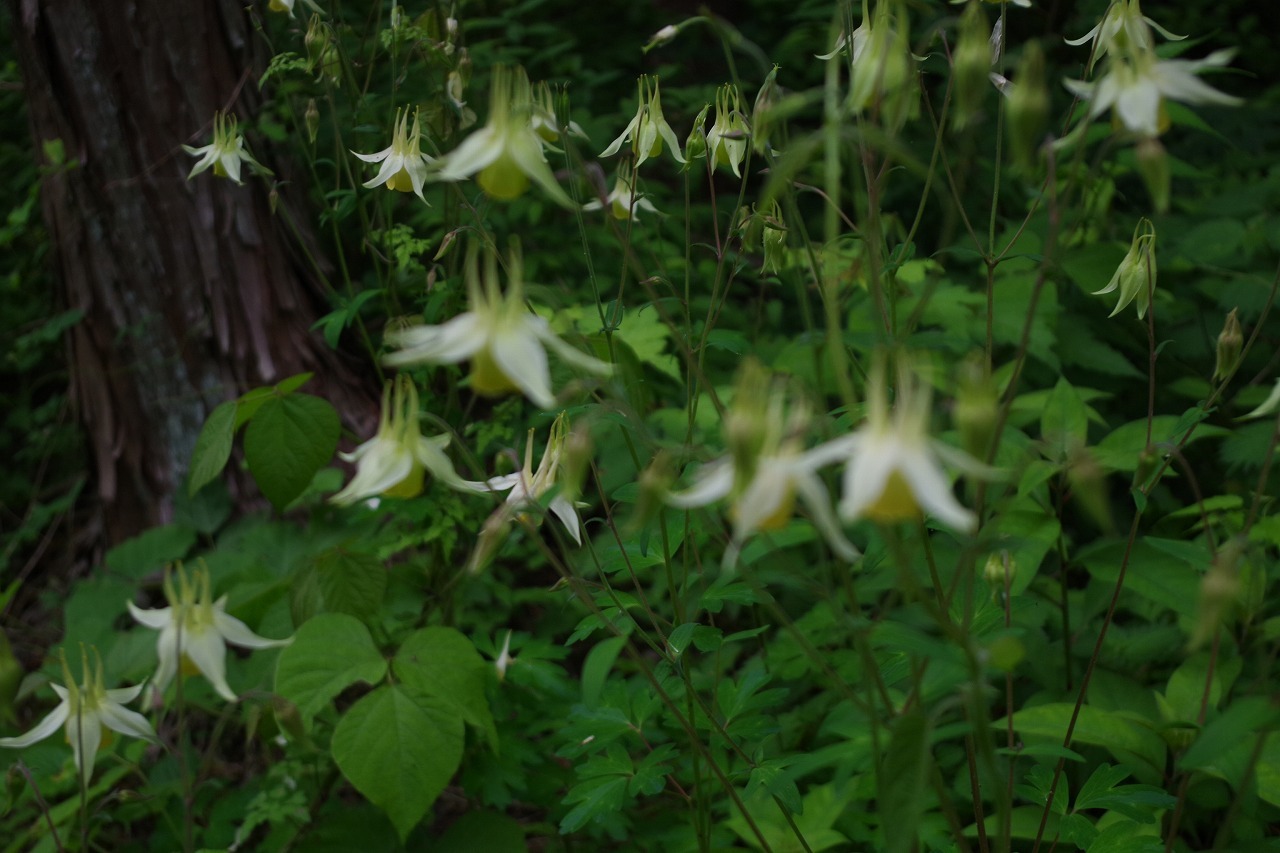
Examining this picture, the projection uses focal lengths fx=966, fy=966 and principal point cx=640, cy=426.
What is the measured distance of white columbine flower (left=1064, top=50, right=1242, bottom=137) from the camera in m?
0.95

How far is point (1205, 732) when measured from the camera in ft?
3.29

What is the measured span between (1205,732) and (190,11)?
3196 millimetres

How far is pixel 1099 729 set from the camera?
1.70 meters

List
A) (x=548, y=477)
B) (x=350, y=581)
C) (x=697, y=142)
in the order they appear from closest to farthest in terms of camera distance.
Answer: (x=548, y=477)
(x=697, y=142)
(x=350, y=581)

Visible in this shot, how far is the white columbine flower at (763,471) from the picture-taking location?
2.57 ft

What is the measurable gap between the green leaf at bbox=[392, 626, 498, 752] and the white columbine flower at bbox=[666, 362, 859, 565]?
1053mm

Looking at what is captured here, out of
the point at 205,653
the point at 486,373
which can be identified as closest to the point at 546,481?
the point at 486,373

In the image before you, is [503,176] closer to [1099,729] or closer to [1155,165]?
[1155,165]

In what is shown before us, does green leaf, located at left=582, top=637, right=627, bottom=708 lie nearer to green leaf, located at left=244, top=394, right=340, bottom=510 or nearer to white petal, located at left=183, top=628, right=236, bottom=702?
white petal, located at left=183, top=628, right=236, bottom=702

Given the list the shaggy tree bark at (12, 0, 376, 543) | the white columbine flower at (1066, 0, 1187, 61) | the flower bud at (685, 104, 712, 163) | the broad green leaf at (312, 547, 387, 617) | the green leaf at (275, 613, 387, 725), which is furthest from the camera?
the shaggy tree bark at (12, 0, 376, 543)

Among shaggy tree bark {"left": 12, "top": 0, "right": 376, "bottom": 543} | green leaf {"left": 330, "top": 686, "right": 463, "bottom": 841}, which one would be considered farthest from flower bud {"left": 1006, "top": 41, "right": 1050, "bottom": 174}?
shaggy tree bark {"left": 12, "top": 0, "right": 376, "bottom": 543}

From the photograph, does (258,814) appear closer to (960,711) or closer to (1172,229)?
(960,711)

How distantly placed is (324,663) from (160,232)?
1934mm

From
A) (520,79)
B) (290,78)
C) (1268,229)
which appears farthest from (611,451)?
(1268,229)
